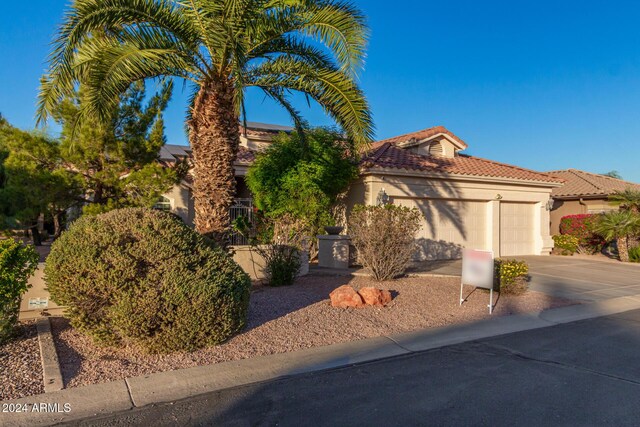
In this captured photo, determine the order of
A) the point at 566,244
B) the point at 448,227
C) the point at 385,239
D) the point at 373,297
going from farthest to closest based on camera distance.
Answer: the point at 566,244 → the point at 448,227 → the point at 385,239 → the point at 373,297

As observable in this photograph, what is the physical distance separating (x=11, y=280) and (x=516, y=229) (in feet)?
59.6

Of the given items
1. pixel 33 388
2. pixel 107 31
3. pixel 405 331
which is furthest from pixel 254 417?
pixel 107 31

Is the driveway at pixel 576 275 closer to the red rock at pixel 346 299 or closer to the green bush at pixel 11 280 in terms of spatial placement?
the red rock at pixel 346 299

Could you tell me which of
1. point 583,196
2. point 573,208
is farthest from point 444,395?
point 573,208

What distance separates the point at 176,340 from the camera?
18.9 ft

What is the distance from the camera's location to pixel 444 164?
704 inches

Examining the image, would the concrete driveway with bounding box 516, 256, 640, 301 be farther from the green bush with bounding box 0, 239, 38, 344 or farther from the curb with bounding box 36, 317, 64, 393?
the green bush with bounding box 0, 239, 38, 344

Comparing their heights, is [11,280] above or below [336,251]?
below

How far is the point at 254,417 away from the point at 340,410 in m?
0.83

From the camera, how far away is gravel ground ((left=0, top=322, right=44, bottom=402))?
4.68 meters

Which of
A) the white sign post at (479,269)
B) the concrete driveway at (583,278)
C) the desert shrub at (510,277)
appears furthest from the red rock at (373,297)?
the concrete driveway at (583,278)

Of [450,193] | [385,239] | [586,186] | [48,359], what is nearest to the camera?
[48,359]

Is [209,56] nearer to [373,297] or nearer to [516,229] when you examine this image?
[373,297]

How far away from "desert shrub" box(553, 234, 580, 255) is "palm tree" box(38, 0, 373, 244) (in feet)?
48.9
